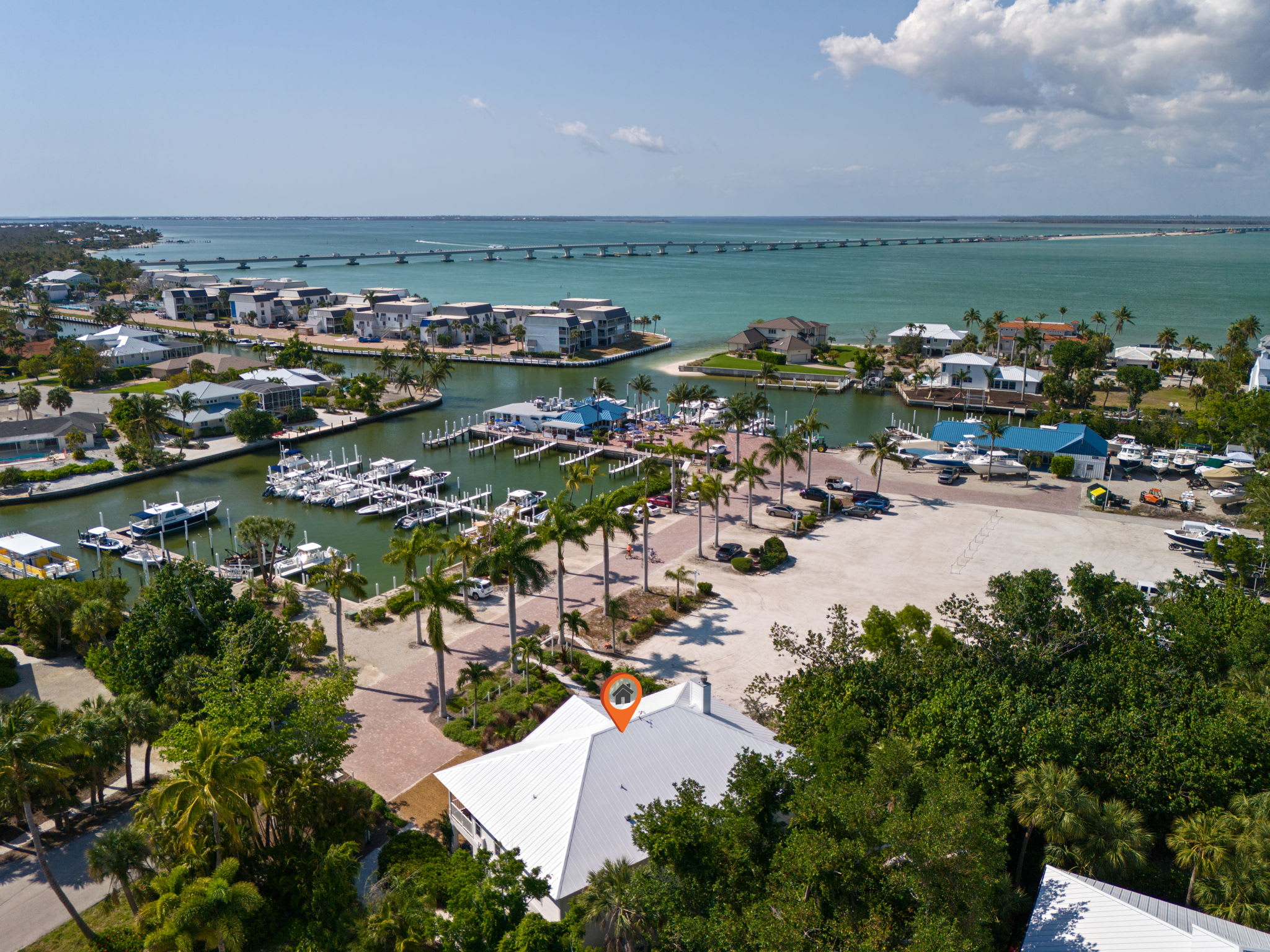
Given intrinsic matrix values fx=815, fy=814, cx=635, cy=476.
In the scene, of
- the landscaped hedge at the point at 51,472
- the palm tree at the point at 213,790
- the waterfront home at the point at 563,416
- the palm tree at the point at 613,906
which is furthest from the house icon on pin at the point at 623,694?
the landscaped hedge at the point at 51,472

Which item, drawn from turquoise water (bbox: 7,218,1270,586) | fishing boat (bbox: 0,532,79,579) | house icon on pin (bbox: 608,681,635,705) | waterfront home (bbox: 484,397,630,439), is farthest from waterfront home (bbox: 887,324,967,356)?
fishing boat (bbox: 0,532,79,579)

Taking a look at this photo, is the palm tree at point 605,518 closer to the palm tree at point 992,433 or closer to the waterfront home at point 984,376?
the palm tree at point 992,433

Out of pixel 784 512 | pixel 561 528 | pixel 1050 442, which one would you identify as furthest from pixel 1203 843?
pixel 1050 442

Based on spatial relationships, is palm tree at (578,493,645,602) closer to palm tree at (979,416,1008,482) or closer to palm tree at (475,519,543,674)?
palm tree at (475,519,543,674)

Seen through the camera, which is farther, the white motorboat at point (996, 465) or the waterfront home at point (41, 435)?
the waterfront home at point (41, 435)

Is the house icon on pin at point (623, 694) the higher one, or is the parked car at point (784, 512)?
the house icon on pin at point (623, 694)

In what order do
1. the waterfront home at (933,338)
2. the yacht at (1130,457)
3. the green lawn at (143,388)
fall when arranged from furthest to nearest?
the waterfront home at (933,338), the green lawn at (143,388), the yacht at (1130,457)

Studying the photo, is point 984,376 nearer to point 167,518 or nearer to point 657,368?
point 657,368
